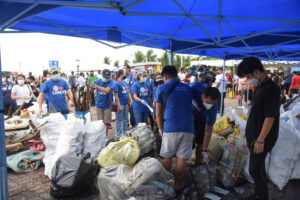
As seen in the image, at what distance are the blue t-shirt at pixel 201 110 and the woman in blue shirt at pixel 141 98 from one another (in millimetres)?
1841

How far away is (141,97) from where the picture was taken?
527cm


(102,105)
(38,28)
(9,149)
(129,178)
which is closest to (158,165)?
(129,178)

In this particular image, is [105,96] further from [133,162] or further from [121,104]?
[133,162]

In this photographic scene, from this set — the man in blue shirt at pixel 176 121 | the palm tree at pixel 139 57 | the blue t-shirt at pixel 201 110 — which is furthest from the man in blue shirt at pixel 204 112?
the palm tree at pixel 139 57

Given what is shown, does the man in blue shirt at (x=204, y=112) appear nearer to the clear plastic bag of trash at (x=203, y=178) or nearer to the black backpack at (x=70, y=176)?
the clear plastic bag of trash at (x=203, y=178)

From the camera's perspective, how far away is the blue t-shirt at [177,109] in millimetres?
2787

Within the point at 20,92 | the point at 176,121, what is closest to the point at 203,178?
the point at 176,121

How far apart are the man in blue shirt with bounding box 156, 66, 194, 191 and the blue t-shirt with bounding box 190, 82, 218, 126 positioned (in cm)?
27

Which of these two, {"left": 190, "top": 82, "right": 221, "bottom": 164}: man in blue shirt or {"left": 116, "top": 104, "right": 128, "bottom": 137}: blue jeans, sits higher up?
{"left": 190, "top": 82, "right": 221, "bottom": 164}: man in blue shirt

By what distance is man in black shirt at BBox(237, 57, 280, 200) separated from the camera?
217cm

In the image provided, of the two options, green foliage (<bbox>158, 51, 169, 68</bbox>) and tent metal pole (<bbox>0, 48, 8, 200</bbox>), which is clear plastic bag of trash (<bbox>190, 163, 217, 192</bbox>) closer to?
tent metal pole (<bbox>0, 48, 8, 200</bbox>)

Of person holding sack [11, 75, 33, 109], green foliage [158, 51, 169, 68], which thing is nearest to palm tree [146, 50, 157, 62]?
green foliage [158, 51, 169, 68]

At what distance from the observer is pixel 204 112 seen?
10.7ft

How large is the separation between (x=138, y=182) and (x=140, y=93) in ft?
10.0
